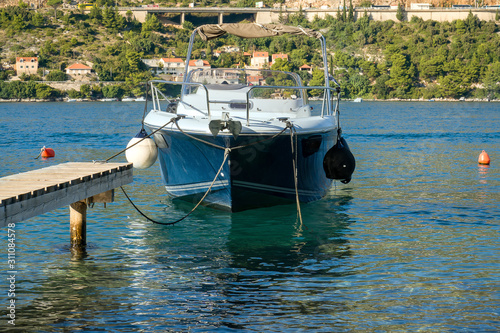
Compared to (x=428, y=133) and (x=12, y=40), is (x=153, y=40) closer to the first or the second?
(x=12, y=40)

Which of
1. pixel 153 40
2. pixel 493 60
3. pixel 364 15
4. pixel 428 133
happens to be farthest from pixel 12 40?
pixel 428 133

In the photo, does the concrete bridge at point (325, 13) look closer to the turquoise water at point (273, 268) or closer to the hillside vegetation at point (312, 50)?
the hillside vegetation at point (312, 50)

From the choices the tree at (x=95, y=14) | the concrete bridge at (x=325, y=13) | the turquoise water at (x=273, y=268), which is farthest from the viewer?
the tree at (x=95, y=14)

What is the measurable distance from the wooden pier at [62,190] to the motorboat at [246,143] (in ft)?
6.12

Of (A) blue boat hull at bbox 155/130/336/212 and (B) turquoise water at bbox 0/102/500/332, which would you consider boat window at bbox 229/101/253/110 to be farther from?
(B) turquoise water at bbox 0/102/500/332

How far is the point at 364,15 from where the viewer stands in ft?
554

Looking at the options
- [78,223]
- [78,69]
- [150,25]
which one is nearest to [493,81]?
[150,25]

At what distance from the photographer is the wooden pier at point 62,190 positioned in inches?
310

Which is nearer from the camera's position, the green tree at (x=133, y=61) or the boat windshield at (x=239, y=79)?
the boat windshield at (x=239, y=79)

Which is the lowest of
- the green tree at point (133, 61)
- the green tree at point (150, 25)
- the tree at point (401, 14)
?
the green tree at point (133, 61)

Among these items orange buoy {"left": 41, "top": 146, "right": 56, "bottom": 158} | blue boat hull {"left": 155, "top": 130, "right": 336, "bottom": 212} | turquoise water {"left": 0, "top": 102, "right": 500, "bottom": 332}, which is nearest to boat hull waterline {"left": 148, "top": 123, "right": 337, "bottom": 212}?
blue boat hull {"left": 155, "top": 130, "right": 336, "bottom": 212}

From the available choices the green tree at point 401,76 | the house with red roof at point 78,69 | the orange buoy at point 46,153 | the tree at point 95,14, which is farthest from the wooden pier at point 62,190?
the tree at point 95,14

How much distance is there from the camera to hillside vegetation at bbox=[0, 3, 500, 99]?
464 feet

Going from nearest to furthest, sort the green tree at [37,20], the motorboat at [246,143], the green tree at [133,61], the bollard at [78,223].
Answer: the bollard at [78,223]
the motorboat at [246,143]
the green tree at [133,61]
the green tree at [37,20]
